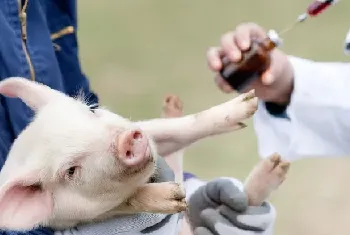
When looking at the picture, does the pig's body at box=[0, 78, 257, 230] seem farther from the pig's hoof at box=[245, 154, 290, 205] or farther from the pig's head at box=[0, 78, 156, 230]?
the pig's hoof at box=[245, 154, 290, 205]

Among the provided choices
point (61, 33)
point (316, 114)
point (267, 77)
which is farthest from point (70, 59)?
point (316, 114)

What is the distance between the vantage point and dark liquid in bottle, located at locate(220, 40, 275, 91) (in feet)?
2.94

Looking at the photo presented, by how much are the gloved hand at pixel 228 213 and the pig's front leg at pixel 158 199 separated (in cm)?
17

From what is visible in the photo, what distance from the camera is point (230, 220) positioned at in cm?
81

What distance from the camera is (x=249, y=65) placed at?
899 mm

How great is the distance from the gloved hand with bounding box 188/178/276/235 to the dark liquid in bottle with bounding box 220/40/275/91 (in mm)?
146

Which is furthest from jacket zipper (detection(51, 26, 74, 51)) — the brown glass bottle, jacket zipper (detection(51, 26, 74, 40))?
the brown glass bottle

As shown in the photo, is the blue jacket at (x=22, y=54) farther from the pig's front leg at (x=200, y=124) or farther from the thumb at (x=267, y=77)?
the thumb at (x=267, y=77)

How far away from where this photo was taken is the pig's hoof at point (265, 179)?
83 cm

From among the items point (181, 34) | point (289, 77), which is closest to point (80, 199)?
point (289, 77)

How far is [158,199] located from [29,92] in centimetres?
17

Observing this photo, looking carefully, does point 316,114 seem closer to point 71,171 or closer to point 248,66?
point 248,66

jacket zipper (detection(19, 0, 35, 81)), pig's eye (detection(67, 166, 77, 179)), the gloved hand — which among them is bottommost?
the gloved hand

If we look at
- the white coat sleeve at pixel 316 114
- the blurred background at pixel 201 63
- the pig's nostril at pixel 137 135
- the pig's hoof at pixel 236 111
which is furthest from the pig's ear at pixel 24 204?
the blurred background at pixel 201 63
